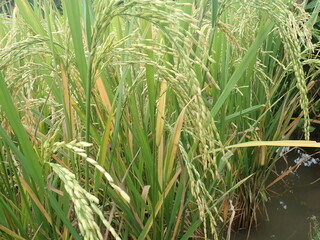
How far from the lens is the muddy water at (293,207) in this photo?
1.72 meters

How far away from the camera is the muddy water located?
5.65ft

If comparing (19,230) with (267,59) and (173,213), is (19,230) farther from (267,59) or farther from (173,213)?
(267,59)

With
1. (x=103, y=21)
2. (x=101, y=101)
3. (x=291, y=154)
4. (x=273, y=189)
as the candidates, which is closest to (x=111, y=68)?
(x=101, y=101)

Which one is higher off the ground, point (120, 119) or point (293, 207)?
point (120, 119)

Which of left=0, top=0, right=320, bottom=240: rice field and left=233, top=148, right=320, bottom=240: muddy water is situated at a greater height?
left=0, top=0, right=320, bottom=240: rice field

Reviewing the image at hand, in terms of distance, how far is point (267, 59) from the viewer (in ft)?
6.02

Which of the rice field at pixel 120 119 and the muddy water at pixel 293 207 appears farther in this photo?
the muddy water at pixel 293 207

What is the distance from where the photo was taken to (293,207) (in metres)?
1.92

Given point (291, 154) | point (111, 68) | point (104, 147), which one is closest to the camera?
point (104, 147)

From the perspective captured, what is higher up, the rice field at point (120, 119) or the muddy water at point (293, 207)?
the rice field at point (120, 119)

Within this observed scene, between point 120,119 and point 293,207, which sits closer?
point 120,119

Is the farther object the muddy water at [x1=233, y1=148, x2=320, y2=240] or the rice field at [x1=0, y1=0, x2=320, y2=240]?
the muddy water at [x1=233, y1=148, x2=320, y2=240]

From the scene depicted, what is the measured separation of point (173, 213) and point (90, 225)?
63 cm

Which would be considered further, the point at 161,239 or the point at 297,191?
the point at 297,191
